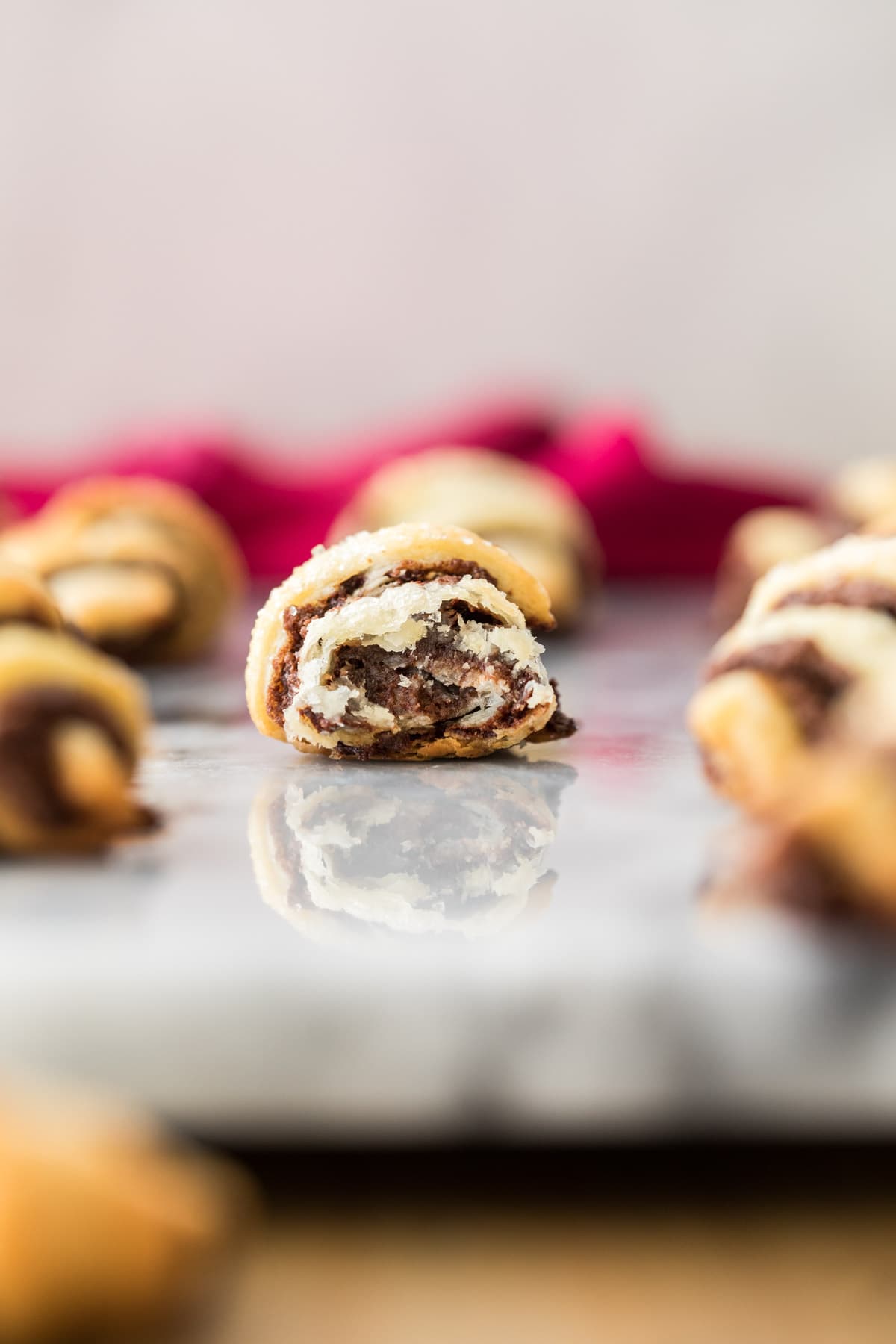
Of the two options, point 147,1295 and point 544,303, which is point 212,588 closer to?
point 147,1295

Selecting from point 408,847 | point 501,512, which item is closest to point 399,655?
point 408,847

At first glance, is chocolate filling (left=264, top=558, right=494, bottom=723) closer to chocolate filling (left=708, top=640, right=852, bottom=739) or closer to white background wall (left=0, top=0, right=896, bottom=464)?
chocolate filling (left=708, top=640, right=852, bottom=739)

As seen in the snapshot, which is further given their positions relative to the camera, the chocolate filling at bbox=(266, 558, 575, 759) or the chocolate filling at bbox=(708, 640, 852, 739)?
the chocolate filling at bbox=(266, 558, 575, 759)

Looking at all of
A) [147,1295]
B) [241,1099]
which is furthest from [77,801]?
[147,1295]

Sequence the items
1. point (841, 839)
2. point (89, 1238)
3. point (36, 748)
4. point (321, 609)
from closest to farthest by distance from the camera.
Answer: point (89, 1238), point (841, 839), point (36, 748), point (321, 609)

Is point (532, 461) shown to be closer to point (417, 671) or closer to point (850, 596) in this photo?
point (417, 671)

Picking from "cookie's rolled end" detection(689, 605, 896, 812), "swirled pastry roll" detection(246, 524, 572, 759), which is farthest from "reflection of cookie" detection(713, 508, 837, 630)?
"cookie's rolled end" detection(689, 605, 896, 812)

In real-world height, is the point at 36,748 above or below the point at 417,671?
below
